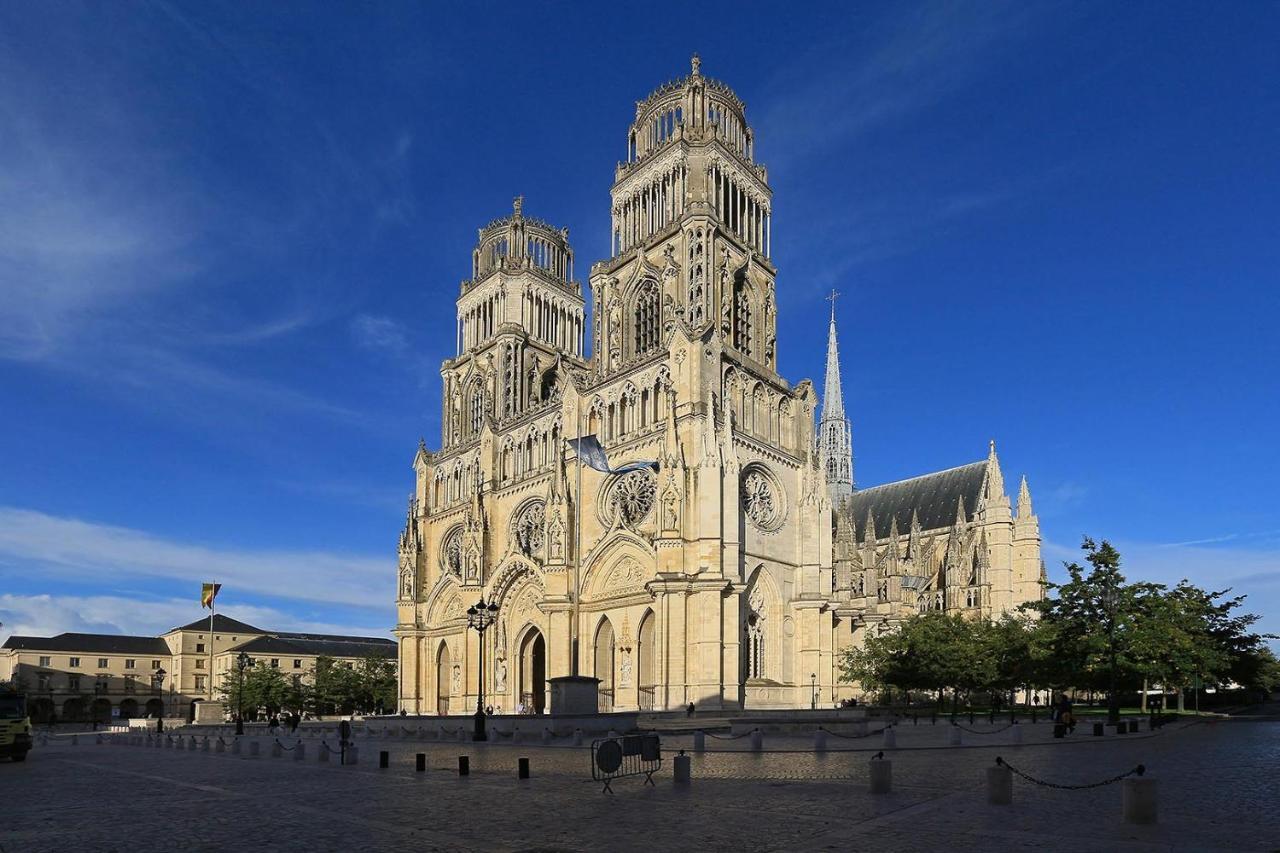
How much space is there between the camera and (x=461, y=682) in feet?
223

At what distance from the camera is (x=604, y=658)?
188ft

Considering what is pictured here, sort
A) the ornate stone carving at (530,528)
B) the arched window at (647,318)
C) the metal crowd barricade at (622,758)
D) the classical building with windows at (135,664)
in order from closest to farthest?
A: the metal crowd barricade at (622,758) < the arched window at (647,318) < the ornate stone carving at (530,528) < the classical building with windows at (135,664)

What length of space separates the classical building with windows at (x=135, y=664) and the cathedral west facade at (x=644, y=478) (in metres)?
46.7

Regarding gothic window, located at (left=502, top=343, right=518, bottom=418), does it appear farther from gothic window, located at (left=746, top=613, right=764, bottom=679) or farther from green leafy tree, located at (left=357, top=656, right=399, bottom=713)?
green leafy tree, located at (left=357, top=656, right=399, bottom=713)

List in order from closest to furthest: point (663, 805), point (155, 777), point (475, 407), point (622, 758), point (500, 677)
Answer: point (663, 805) < point (622, 758) < point (155, 777) < point (500, 677) < point (475, 407)

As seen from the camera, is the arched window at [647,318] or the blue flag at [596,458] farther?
the arched window at [647,318]

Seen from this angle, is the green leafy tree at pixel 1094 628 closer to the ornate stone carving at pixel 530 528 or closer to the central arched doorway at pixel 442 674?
the ornate stone carving at pixel 530 528

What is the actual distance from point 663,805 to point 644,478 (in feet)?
130

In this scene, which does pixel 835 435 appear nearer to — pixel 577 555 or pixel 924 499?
pixel 924 499

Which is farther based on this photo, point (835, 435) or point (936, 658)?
point (835, 435)

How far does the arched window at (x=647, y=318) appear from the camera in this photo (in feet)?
198

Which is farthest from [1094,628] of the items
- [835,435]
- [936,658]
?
[835,435]

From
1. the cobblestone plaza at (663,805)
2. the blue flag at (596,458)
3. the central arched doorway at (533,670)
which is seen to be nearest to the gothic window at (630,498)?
the blue flag at (596,458)

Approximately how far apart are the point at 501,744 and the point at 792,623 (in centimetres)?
2563
